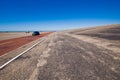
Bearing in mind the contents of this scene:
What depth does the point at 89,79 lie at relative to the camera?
4.31 metres

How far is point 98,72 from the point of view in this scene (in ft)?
16.2

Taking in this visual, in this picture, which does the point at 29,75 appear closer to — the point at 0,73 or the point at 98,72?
the point at 0,73

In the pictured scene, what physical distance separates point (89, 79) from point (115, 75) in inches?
42.9

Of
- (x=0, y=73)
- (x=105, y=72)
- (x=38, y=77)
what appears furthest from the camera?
(x=0, y=73)

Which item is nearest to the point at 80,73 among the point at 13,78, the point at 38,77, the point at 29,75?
the point at 38,77

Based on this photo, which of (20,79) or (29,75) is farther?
(29,75)

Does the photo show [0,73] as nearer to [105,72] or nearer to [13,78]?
[13,78]

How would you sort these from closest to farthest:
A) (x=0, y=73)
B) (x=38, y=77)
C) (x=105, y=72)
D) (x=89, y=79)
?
1. (x=89, y=79)
2. (x=38, y=77)
3. (x=105, y=72)
4. (x=0, y=73)

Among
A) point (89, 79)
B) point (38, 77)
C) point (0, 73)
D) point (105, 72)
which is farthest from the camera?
point (0, 73)

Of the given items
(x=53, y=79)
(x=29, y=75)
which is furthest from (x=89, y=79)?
(x=29, y=75)

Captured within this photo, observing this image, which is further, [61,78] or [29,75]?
[29,75]

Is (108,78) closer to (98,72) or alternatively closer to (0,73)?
(98,72)

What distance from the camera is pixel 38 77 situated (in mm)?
4633

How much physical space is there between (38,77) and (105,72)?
106 inches
